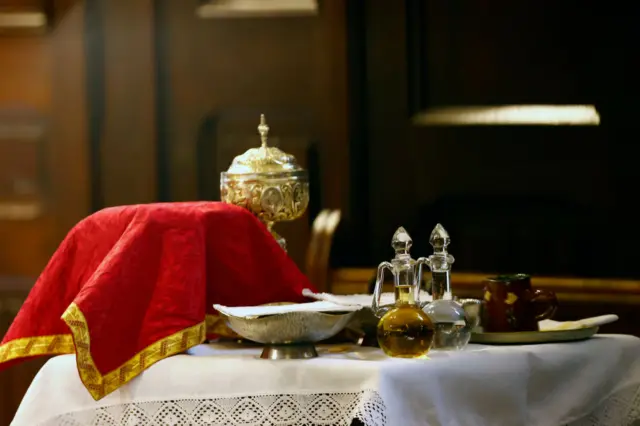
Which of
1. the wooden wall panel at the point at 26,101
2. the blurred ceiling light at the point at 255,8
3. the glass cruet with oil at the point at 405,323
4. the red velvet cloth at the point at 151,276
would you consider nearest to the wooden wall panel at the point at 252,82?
the blurred ceiling light at the point at 255,8

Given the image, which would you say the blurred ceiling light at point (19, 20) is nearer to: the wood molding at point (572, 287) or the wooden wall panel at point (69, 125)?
the wooden wall panel at point (69, 125)

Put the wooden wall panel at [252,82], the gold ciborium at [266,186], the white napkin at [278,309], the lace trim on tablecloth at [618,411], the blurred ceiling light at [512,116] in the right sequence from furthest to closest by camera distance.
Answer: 1. the wooden wall panel at [252,82]
2. the blurred ceiling light at [512,116]
3. the gold ciborium at [266,186]
4. the lace trim on tablecloth at [618,411]
5. the white napkin at [278,309]

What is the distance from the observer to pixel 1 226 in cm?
285

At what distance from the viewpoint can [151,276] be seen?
5.11 feet

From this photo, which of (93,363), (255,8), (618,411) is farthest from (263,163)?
(255,8)

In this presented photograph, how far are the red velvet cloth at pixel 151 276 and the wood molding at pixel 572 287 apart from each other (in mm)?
724

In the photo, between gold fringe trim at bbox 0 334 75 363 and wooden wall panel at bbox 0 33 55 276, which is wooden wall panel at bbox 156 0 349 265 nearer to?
wooden wall panel at bbox 0 33 55 276

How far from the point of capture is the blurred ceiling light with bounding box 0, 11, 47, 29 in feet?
9.19

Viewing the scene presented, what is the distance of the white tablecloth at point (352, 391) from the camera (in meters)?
1.40

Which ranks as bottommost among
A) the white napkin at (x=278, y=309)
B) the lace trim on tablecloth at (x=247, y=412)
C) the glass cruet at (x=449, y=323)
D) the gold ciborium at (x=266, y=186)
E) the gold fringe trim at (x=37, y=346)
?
the lace trim on tablecloth at (x=247, y=412)

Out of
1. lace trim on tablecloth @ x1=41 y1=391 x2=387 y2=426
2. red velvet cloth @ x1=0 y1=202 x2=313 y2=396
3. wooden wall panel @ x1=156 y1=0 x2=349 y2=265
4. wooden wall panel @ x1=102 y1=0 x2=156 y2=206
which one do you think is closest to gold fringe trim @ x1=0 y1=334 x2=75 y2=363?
red velvet cloth @ x1=0 y1=202 x2=313 y2=396

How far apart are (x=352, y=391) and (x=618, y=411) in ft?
1.44

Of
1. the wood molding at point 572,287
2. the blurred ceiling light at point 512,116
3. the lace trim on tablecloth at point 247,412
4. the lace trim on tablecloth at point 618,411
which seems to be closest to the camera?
the lace trim on tablecloth at point 247,412

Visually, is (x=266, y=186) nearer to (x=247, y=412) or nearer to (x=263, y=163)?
(x=263, y=163)
